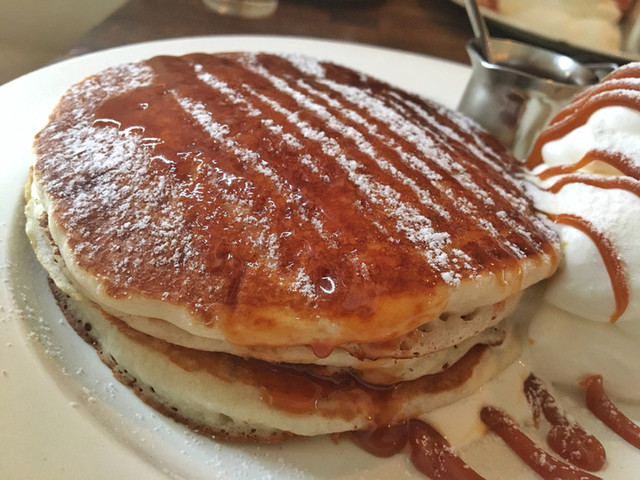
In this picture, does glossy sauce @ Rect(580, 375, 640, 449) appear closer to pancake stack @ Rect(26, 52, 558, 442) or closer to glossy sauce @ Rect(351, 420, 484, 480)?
pancake stack @ Rect(26, 52, 558, 442)

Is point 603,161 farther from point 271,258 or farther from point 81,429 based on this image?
point 81,429

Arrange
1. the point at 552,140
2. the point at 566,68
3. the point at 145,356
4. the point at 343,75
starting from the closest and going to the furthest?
the point at 145,356
the point at 552,140
the point at 343,75
the point at 566,68

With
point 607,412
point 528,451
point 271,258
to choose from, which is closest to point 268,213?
point 271,258

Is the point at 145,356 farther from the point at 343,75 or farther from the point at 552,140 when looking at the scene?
the point at 552,140

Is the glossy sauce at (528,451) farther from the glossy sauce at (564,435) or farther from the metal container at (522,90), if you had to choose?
the metal container at (522,90)

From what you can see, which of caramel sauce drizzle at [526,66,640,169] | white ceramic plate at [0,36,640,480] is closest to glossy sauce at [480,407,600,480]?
white ceramic plate at [0,36,640,480]

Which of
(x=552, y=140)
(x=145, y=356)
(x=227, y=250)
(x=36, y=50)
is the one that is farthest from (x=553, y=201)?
(x=36, y=50)
